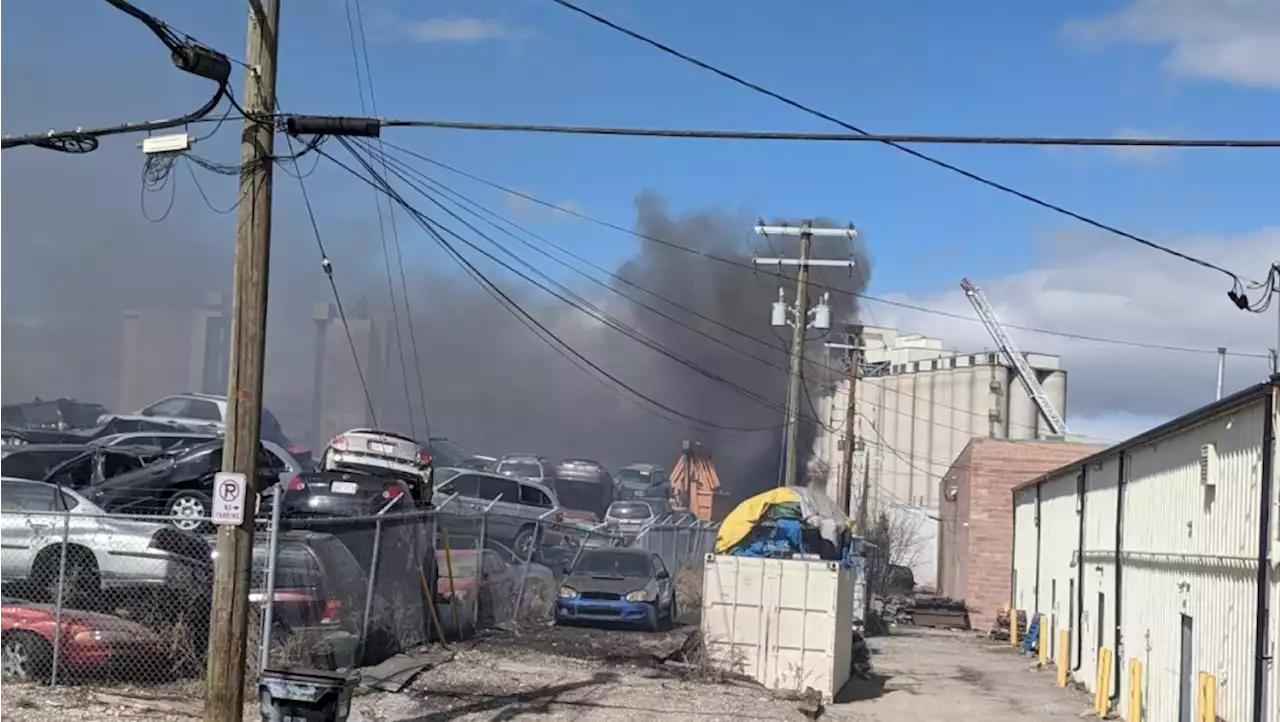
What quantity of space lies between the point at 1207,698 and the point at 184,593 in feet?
30.3

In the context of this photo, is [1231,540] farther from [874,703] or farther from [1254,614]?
[874,703]

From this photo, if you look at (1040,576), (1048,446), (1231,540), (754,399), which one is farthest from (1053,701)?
(754,399)

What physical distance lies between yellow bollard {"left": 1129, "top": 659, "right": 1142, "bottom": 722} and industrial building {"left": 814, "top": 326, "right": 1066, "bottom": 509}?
128ft

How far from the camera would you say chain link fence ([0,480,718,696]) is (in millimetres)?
11562

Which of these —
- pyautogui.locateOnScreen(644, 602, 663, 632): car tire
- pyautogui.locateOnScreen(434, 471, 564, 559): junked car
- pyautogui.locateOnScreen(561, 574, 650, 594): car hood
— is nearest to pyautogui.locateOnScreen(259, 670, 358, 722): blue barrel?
pyautogui.locateOnScreen(561, 574, 650, 594): car hood

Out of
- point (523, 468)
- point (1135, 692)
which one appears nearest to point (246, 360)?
point (1135, 692)

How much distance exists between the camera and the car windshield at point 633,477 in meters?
42.1

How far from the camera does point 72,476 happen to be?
18.2 meters

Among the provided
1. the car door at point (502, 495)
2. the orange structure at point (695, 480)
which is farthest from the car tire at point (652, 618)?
the orange structure at point (695, 480)

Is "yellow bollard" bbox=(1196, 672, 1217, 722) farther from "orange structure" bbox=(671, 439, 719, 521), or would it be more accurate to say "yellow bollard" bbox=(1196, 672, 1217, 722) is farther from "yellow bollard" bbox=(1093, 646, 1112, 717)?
"orange structure" bbox=(671, 439, 719, 521)

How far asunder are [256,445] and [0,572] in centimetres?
448

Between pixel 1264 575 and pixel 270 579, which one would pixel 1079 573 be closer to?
pixel 1264 575

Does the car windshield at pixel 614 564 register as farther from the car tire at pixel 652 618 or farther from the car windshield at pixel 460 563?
the car windshield at pixel 460 563

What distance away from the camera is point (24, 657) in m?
11.6
